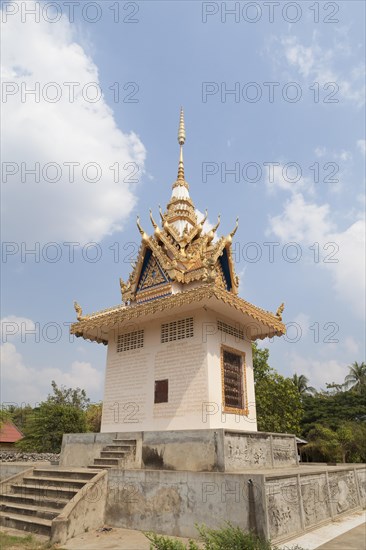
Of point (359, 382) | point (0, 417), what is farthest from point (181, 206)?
point (359, 382)

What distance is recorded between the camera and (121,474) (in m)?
9.49

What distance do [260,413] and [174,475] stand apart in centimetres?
2040

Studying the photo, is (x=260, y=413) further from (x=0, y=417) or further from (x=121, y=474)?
(x=121, y=474)

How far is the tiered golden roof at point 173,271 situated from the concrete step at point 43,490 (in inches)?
185

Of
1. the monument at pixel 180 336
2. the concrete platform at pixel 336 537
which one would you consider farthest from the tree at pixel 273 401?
the concrete platform at pixel 336 537

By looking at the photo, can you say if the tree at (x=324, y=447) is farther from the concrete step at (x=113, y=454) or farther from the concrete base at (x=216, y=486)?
the concrete step at (x=113, y=454)

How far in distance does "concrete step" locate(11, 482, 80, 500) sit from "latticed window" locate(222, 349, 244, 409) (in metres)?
4.56

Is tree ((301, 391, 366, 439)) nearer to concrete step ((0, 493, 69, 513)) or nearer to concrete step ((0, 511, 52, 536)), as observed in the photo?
concrete step ((0, 493, 69, 513))

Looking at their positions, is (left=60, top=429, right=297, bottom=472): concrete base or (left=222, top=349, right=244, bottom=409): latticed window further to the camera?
(left=222, top=349, right=244, bottom=409): latticed window

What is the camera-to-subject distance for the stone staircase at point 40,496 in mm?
8641

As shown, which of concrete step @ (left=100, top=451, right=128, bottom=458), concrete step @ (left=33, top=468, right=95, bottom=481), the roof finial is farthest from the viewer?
the roof finial

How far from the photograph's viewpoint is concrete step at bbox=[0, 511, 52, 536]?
8203mm

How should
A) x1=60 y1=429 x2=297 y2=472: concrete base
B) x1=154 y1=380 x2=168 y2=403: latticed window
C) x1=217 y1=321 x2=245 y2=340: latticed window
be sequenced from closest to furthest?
x1=60 y1=429 x2=297 y2=472: concrete base, x1=154 y1=380 x2=168 y2=403: latticed window, x1=217 y1=321 x2=245 y2=340: latticed window

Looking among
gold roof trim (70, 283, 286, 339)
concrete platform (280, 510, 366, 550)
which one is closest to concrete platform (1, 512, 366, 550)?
concrete platform (280, 510, 366, 550)
